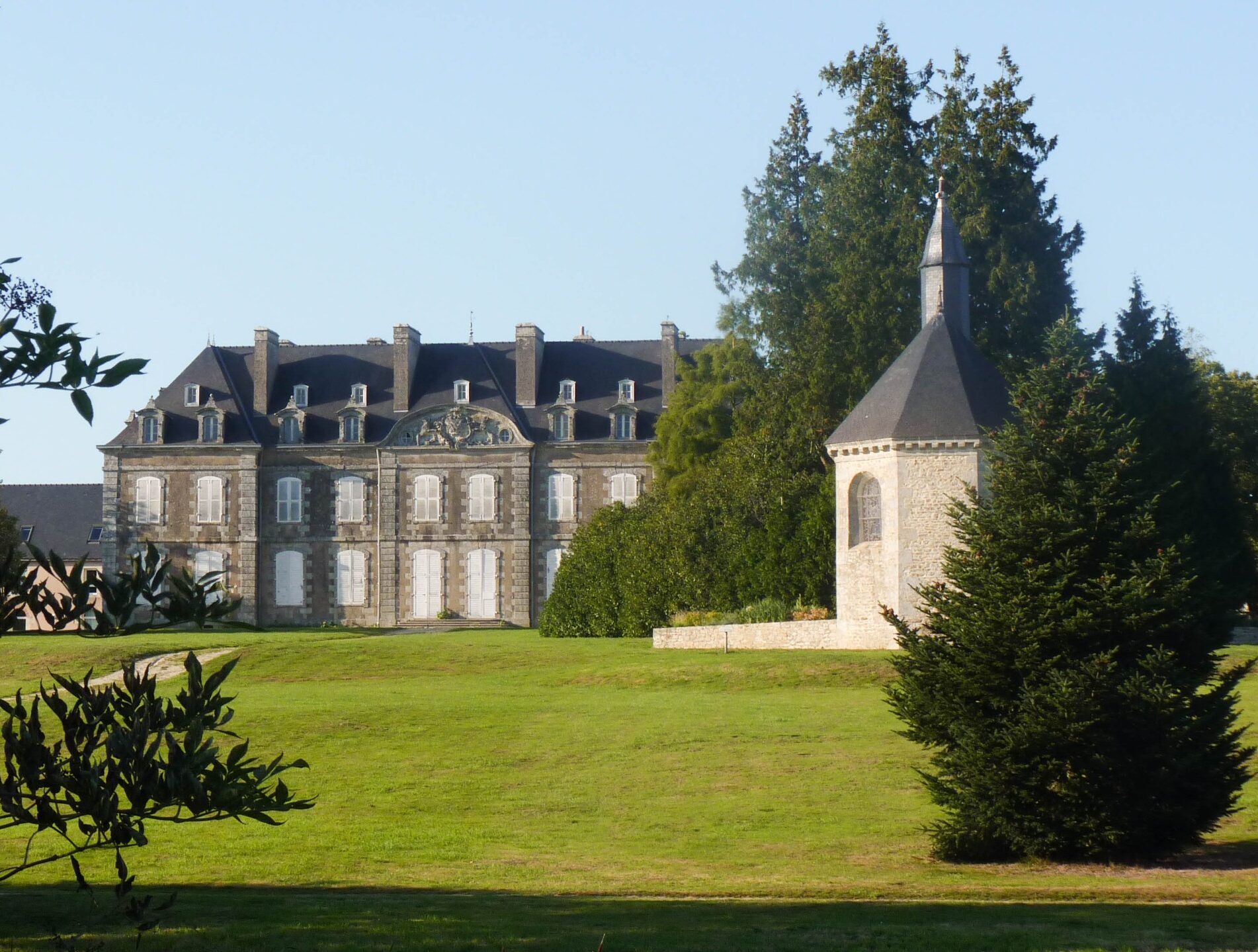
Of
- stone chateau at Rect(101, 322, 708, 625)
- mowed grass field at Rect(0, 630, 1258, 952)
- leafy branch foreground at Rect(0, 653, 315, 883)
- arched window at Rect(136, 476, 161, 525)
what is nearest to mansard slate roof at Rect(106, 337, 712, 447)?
stone chateau at Rect(101, 322, 708, 625)

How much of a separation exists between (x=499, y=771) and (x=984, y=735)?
285 inches

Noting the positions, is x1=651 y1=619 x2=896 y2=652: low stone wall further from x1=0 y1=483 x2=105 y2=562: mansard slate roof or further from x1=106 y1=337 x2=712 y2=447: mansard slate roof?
x1=0 y1=483 x2=105 y2=562: mansard slate roof

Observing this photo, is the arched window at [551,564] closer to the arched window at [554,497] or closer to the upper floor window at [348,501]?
the arched window at [554,497]

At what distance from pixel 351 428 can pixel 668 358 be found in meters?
11.3

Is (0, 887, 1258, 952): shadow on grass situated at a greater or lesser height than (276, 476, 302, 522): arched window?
lesser

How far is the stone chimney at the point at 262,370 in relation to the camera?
5497 cm

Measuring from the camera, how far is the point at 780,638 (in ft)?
106

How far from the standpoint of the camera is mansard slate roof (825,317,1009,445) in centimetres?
3076

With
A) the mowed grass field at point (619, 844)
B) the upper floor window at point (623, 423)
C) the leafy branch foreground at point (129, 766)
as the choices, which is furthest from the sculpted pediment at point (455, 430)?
the leafy branch foreground at point (129, 766)

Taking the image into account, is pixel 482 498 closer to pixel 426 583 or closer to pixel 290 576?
pixel 426 583

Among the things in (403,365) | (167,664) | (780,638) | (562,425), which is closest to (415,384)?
(403,365)

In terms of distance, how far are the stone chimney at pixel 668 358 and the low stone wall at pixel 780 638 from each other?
21.6m

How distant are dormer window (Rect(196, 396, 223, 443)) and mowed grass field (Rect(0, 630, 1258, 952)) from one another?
2468 cm

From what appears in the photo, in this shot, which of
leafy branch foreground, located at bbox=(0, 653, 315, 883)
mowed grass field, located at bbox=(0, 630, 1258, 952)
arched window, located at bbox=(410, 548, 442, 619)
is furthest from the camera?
arched window, located at bbox=(410, 548, 442, 619)
